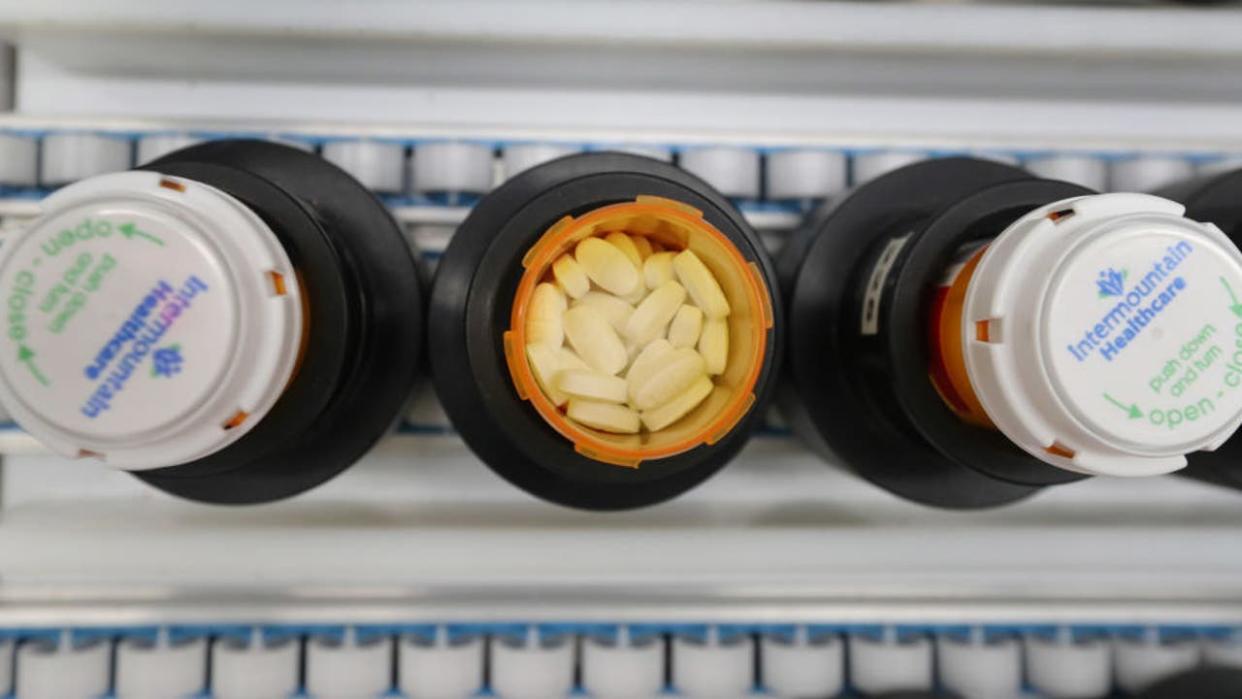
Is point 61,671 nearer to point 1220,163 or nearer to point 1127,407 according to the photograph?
point 1127,407

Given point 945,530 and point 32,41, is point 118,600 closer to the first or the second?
point 32,41

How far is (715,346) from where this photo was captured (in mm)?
342

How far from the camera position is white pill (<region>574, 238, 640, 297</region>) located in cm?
35

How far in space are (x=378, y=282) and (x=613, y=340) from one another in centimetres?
13

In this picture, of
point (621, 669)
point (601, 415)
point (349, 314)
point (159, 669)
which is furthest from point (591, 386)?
point (159, 669)

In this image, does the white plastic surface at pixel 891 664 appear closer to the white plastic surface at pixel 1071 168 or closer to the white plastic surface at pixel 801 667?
the white plastic surface at pixel 801 667

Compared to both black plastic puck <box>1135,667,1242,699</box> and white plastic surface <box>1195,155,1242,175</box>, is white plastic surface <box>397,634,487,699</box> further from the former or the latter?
white plastic surface <box>1195,155,1242,175</box>

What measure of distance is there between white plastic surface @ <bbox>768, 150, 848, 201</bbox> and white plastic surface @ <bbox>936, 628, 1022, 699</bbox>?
0.28 metres

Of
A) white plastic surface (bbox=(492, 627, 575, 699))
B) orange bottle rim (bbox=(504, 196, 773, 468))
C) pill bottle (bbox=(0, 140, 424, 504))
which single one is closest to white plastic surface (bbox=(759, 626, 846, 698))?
white plastic surface (bbox=(492, 627, 575, 699))

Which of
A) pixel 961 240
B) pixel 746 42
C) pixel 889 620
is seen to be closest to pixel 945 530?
pixel 889 620

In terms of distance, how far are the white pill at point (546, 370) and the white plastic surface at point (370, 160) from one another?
18cm

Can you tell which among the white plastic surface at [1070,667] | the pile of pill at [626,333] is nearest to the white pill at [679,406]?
the pile of pill at [626,333]

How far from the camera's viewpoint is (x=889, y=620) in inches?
19.0

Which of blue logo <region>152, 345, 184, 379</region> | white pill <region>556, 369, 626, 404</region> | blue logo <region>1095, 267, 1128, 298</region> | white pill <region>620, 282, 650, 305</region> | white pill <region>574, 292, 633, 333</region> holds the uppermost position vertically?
blue logo <region>1095, 267, 1128, 298</region>
